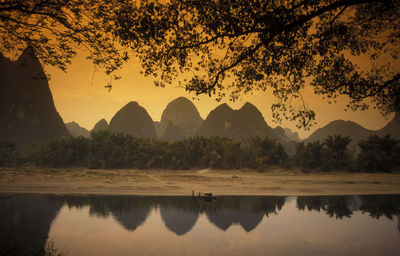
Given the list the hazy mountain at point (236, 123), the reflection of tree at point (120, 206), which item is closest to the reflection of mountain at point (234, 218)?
the reflection of tree at point (120, 206)

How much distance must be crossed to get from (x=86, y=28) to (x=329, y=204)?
25.2m

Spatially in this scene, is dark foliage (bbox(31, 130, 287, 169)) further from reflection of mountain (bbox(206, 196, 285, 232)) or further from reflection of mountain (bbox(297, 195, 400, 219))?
reflection of mountain (bbox(206, 196, 285, 232))

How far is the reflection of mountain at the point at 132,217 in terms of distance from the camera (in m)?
18.9

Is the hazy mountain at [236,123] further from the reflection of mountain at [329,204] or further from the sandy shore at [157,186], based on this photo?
the reflection of mountain at [329,204]

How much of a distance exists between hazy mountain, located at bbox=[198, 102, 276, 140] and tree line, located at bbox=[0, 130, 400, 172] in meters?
108

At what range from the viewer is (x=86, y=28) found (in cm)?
871

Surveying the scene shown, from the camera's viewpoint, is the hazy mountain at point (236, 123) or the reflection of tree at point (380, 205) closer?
the reflection of tree at point (380, 205)

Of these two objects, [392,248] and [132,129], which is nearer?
[392,248]

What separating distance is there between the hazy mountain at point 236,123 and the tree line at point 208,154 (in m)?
108

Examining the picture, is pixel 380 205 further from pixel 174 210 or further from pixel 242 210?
pixel 174 210

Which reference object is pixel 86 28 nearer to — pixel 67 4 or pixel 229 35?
pixel 67 4

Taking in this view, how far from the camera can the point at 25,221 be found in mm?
18516

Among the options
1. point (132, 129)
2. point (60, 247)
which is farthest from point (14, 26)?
point (132, 129)

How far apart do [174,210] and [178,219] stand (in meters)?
2.39
